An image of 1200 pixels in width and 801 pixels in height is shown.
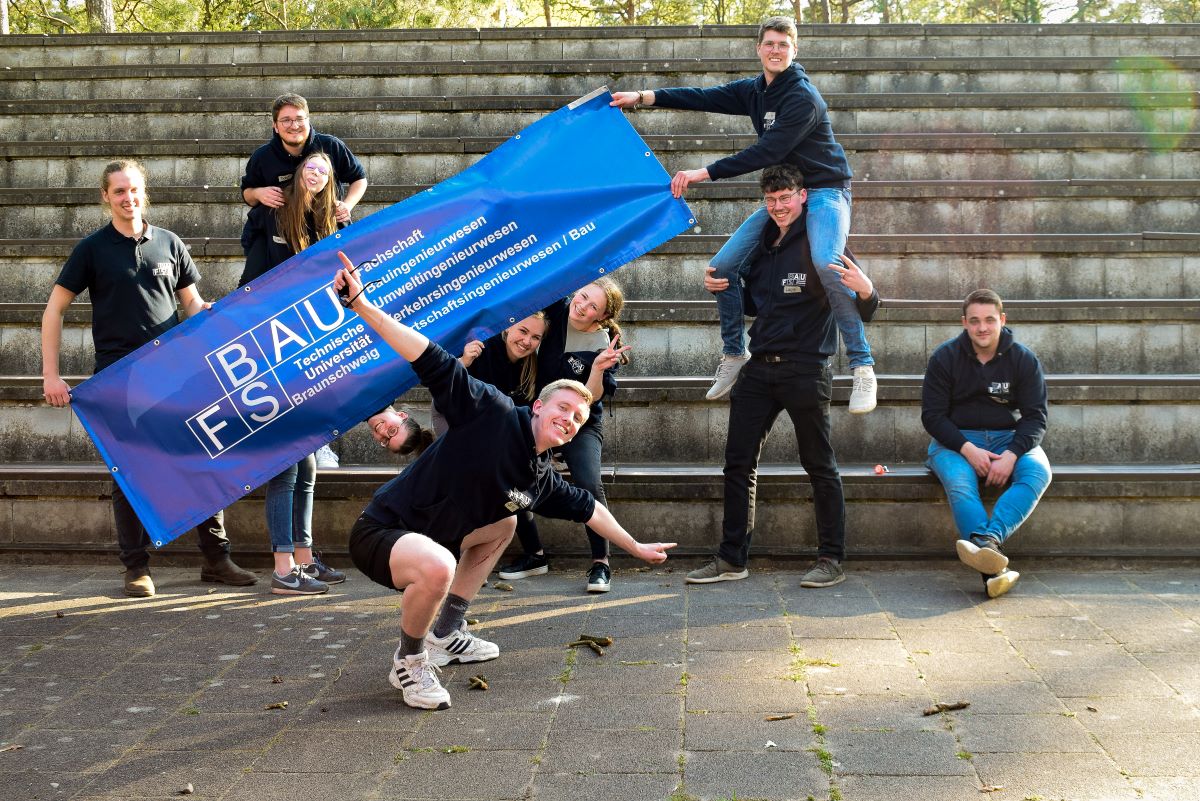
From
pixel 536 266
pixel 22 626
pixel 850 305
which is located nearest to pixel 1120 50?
pixel 850 305

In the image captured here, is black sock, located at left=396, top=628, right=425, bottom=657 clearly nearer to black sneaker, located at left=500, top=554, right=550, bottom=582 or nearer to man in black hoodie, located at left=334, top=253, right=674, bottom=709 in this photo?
man in black hoodie, located at left=334, top=253, right=674, bottom=709

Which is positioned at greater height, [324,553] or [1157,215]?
[1157,215]

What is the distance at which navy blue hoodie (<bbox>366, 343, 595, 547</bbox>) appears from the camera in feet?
14.9

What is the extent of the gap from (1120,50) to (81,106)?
34.3ft

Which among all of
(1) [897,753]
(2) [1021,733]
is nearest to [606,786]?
(1) [897,753]

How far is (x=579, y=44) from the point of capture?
12.9 metres

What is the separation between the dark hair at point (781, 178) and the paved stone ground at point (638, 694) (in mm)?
2116

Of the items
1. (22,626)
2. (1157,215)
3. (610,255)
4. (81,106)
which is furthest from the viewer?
(81,106)

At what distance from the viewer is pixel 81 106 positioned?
36.4 feet

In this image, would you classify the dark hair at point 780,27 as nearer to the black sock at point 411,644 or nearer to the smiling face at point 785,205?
the smiling face at point 785,205

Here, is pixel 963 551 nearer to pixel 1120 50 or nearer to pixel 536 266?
pixel 536 266

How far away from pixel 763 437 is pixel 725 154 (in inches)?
165

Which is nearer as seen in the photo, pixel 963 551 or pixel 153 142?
pixel 963 551

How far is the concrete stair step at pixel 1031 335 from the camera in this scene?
8.02 metres
